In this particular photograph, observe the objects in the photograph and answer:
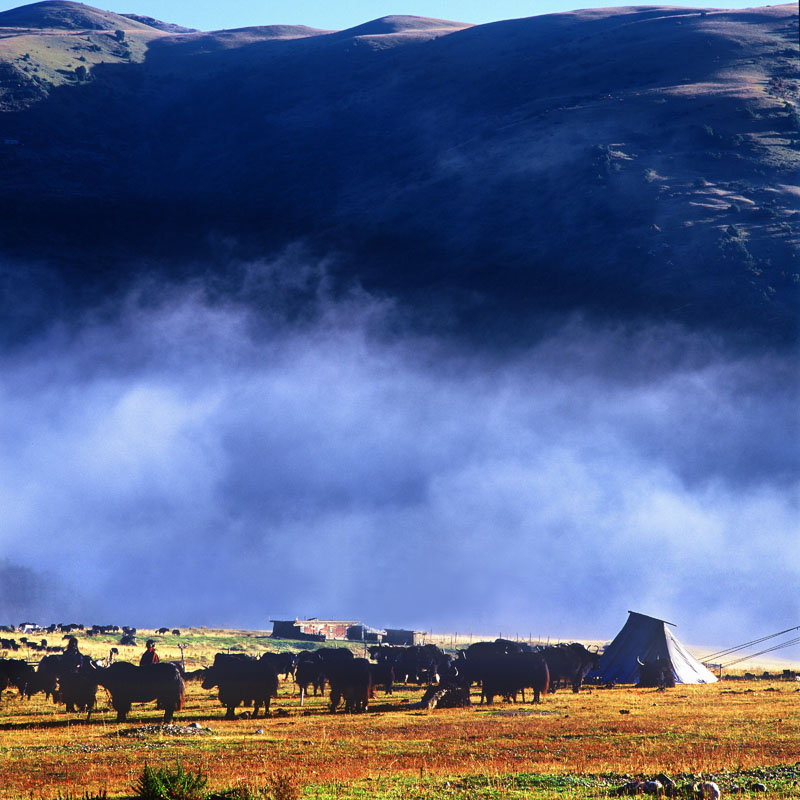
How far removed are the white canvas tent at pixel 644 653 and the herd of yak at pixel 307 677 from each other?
7.82 feet

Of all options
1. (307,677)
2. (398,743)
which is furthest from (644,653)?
(398,743)

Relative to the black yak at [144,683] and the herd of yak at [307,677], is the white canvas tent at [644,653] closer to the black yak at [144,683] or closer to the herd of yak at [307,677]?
the herd of yak at [307,677]

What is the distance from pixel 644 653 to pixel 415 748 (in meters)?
38.0

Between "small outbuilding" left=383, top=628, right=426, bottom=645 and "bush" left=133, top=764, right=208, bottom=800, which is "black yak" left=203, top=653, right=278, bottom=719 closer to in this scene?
"bush" left=133, top=764, right=208, bottom=800

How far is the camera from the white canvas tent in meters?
58.5

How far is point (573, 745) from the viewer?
84.3 ft

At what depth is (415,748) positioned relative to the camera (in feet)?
82.5

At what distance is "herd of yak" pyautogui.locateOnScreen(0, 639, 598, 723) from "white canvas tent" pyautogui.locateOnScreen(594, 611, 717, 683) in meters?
2.38

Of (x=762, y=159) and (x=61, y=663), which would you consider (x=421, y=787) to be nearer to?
(x=61, y=663)

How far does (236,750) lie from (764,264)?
150235 mm

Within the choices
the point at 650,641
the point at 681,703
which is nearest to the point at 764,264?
the point at 650,641

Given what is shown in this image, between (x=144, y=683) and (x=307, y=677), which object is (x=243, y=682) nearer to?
(x=144, y=683)

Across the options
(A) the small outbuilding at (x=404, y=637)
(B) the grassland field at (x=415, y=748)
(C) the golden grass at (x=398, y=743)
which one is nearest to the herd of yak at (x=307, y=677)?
(B) the grassland field at (x=415, y=748)

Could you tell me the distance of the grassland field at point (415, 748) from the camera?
60.1 ft
